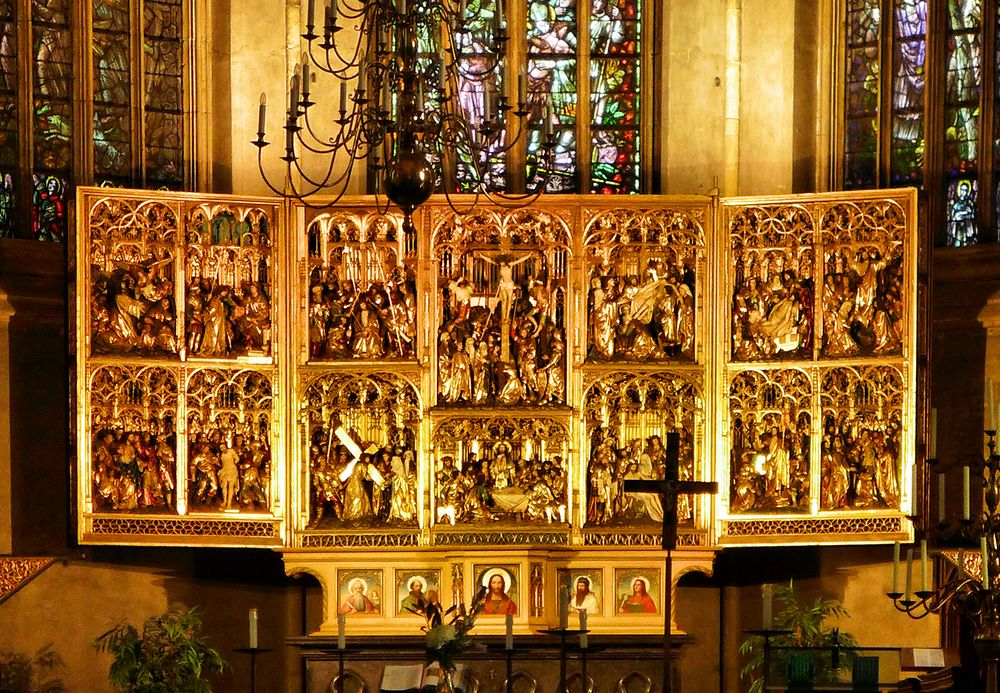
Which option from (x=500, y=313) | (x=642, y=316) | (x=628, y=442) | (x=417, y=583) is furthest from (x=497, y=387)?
(x=417, y=583)

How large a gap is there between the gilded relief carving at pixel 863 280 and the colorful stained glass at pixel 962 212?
130 cm

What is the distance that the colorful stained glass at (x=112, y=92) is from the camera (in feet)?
51.6

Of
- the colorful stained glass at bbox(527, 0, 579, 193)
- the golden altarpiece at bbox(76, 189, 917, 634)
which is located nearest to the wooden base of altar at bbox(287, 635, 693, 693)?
the golden altarpiece at bbox(76, 189, 917, 634)

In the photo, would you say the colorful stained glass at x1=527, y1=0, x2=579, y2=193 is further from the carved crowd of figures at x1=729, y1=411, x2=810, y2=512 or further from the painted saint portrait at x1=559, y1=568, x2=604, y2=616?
the painted saint portrait at x1=559, y1=568, x2=604, y2=616

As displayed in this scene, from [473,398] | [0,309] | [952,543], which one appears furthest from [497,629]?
[0,309]

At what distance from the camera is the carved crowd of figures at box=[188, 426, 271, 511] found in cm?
1443

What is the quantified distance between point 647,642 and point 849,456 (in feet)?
6.93

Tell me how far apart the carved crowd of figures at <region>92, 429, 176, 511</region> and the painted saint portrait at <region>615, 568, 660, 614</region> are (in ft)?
11.6

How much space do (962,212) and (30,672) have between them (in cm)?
834

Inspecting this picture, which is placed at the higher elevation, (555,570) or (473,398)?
(473,398)

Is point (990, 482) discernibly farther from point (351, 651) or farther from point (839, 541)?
point (351, 651)

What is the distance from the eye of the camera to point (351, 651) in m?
14.3

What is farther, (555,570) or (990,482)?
(555,570)

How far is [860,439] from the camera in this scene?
1437 centimetres
